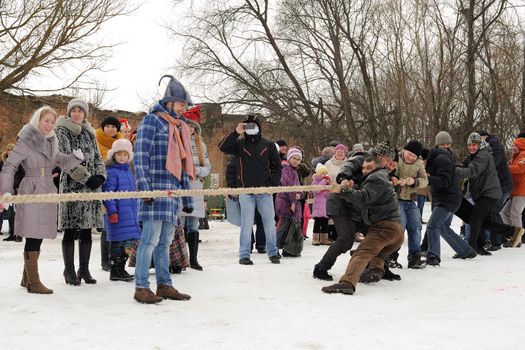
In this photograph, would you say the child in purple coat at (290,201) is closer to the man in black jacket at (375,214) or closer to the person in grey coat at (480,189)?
the person in grey coat at (480,189)

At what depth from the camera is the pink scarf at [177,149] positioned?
4688 millimetres

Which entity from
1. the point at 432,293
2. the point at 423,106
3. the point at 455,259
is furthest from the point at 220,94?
the point at 432,293

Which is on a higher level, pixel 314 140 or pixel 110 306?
pixel 314 140

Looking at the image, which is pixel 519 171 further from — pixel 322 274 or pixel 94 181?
pixel 94 181

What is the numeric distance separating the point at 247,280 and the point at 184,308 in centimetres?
134

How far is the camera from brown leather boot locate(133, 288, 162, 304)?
4551mm

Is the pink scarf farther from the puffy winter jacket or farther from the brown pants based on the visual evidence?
the puffy winter jacket

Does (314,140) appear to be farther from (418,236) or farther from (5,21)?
(418,236)

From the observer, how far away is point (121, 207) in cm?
579

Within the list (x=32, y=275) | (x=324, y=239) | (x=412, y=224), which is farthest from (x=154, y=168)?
(x=324, y=239)

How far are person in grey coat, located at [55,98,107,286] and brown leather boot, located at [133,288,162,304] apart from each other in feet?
3.30

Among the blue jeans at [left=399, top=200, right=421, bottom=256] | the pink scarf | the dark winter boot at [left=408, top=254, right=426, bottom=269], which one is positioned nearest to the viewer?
the pink scarf

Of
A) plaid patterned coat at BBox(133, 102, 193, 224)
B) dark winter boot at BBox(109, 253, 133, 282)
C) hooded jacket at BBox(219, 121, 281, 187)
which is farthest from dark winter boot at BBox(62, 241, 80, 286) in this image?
hooded jacket at BBox(219, 121, 281, 187)

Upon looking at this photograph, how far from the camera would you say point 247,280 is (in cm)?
573
